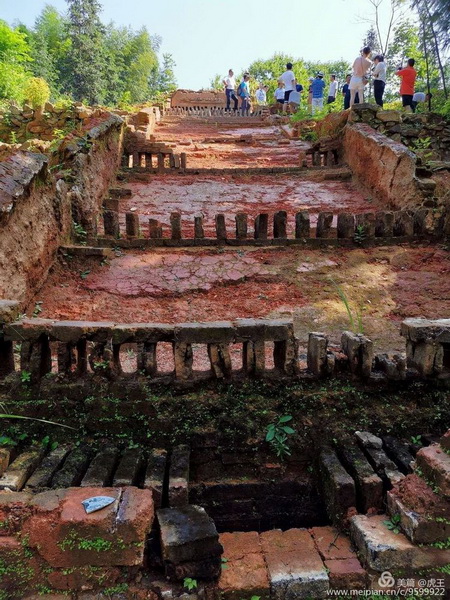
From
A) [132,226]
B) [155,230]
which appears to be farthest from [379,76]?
[132,226]

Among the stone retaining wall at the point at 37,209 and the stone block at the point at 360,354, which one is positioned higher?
the stone retaining wall at the point at 37,209

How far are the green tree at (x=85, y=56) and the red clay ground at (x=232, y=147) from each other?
1760 cm

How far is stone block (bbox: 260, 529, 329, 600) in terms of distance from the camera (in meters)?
2.42

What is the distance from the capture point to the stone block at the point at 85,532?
2.24m

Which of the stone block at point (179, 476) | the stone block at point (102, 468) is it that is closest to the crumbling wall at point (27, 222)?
the stone block at point (102, 468)

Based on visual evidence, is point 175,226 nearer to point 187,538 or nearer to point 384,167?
point 384,167

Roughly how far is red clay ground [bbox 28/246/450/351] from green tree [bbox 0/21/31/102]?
17.3 meters

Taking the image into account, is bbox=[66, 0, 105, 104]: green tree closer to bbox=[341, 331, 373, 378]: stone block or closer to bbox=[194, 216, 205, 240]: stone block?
bbox=[194, 216, 205, 240]: stone block

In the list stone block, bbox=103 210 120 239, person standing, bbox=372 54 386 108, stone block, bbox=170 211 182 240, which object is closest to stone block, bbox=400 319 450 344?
stone block, bbox=170 211 182 240

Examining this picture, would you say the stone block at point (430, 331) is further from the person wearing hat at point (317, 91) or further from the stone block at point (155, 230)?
the person wearing hat at point (317, 91)

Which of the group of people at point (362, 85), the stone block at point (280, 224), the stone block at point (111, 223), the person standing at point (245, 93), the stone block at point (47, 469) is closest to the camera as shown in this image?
the stone block at point (47, 469)

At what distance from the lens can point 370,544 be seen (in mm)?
2463

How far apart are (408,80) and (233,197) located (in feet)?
26.2

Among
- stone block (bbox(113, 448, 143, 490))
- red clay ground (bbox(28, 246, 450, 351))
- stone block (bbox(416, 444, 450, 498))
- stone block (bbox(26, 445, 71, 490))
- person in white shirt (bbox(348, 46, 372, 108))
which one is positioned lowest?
stone block (bbox(113, 448, 143, 490))
